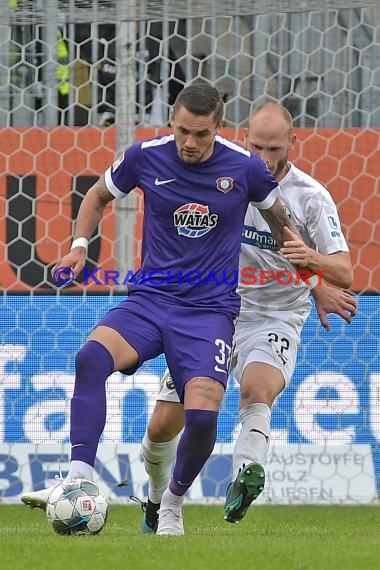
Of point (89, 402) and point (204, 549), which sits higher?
point (89, 402)

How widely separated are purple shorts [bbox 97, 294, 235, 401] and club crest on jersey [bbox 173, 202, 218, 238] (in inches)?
12.1

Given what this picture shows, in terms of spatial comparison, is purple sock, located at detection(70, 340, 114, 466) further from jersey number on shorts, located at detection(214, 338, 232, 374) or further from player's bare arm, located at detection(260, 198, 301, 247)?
player's bare arm, located at detection(260, 198, 301, 247)

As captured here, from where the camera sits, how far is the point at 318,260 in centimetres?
549

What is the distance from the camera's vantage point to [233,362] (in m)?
6.12

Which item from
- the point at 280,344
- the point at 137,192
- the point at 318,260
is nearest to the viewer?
the point at 318,260

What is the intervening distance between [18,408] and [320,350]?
69.7 inches

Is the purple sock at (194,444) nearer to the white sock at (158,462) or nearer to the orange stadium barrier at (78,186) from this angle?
the white sock at (158,462)

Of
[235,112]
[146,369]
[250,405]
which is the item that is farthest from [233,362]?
[235,112]

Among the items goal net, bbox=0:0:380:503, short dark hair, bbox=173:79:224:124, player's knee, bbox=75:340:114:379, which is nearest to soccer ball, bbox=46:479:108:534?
player's knee, bbox=75:340:114:379

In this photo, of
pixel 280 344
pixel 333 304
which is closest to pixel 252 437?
pixel 280 344

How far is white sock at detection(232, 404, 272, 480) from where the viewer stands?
5.59m

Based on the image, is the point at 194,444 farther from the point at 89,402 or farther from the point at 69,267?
the point at 69,267

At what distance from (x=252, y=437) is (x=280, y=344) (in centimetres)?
52

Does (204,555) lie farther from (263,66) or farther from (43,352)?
(263,66)
